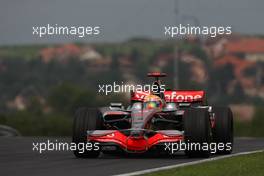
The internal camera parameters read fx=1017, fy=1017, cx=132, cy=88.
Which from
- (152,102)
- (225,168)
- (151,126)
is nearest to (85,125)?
(151,126)

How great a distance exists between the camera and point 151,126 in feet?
70.3

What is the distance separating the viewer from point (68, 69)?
174 feet

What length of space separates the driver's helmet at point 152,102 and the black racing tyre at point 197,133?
169 cm

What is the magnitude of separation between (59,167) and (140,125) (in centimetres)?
402

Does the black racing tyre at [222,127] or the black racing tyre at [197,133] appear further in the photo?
the black racing tyre at [222,127]

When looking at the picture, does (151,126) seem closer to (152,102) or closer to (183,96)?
(152,102)

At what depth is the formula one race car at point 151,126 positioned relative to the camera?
2019 cm

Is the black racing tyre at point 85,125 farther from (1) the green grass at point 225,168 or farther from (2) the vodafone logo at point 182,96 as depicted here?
(2) the vodafone logo at point 182,96

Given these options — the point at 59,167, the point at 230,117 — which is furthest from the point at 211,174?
the point at 230,117

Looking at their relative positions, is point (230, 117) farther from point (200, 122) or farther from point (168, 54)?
point (168, 54)

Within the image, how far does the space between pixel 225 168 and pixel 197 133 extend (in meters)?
3.38

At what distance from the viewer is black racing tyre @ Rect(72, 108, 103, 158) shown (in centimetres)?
2048

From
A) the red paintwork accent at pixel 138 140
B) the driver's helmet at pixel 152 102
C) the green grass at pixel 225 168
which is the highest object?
the driver's helmet at pixel 152 102

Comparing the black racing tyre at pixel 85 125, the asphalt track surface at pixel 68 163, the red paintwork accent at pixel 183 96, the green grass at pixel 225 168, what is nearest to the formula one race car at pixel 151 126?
the black racing tyre at pixel 85 125
